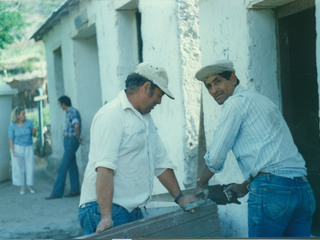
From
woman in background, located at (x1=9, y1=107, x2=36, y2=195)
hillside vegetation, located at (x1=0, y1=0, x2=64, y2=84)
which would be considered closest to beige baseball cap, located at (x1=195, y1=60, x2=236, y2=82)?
hillside vegetation, located at (x1=0, y1=0, x2=64, y2=84)

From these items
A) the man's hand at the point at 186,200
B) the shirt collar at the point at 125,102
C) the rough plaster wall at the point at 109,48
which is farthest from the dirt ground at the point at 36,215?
the shirt collar at the point at 125,102

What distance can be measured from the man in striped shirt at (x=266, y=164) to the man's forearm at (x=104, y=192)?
1.93 feet

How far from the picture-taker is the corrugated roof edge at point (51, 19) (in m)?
7.17

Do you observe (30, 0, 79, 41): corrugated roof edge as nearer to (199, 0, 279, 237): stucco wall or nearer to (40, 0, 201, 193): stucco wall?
(40, 0, 201, 193): stucco wall

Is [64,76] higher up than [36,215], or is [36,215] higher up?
[64,76]

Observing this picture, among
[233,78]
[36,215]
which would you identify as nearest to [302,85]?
[233,78]

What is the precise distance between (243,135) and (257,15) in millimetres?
1408

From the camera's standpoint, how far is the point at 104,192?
2.41 metres

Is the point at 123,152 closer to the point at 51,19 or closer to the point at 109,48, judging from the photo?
the point at 109,48

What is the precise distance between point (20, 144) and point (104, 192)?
17.7 ft

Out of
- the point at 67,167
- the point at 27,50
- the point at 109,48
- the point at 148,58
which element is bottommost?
the point at 67,167

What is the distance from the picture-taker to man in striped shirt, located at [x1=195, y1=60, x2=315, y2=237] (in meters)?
2.50

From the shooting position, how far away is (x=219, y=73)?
2775mm

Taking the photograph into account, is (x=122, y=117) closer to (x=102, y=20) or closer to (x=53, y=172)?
(x=102, y=20)
